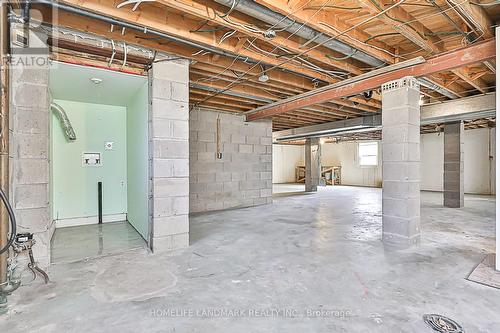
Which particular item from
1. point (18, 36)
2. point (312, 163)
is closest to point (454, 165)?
point (312, 163)

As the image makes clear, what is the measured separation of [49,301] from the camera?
6.53ft

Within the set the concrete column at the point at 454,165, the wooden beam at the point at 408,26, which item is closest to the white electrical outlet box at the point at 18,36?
the wooden beam at the point at 408,26

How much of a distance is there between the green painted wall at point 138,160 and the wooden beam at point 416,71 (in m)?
2.79

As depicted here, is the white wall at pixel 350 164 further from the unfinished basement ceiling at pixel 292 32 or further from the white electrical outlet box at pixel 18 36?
the white electrical outlet box at pixel 18 36

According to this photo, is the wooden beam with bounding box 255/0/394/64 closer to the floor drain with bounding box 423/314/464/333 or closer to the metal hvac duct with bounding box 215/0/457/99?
the metal hvac duct with bounding box 215/0/457/99

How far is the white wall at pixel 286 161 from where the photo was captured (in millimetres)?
14430

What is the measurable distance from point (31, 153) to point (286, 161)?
13.1m

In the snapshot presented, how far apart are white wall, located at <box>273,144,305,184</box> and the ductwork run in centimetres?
1094

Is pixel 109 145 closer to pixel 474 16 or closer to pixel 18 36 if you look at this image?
pixel 18 36

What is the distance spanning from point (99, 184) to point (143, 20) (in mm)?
3284

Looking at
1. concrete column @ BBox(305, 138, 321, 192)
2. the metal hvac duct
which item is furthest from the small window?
the metal hvac duct

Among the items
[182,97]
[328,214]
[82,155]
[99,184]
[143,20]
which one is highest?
[143,20]

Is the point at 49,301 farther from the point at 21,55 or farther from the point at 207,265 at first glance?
the point at 21,55

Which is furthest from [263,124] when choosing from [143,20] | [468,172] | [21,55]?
[468,172]
